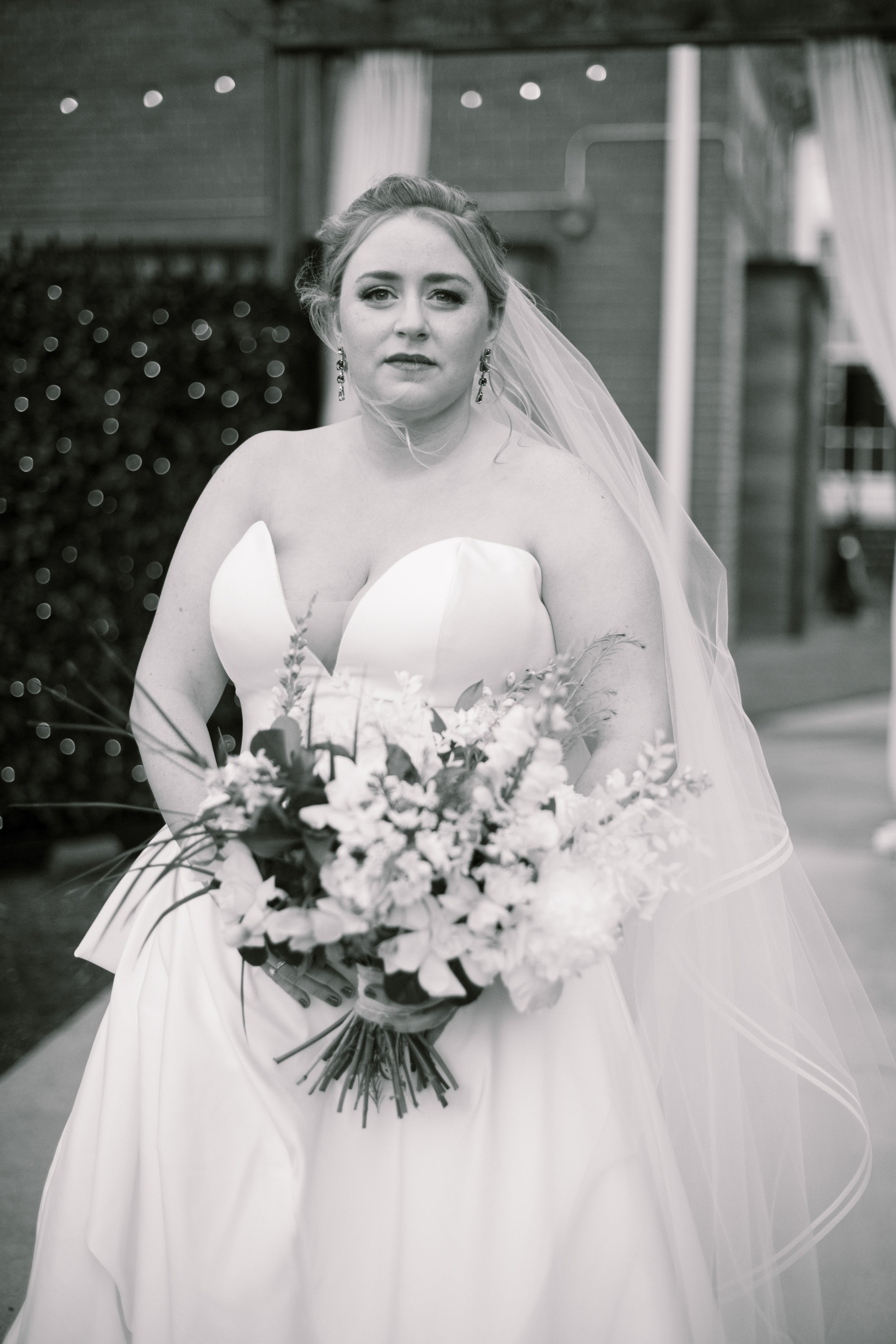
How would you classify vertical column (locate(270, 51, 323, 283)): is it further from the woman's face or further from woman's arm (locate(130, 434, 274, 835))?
the woman's face

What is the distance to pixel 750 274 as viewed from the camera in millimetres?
12734

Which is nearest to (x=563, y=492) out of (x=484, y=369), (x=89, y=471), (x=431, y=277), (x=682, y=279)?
(x=484, y=369)

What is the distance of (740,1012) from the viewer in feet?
7.63

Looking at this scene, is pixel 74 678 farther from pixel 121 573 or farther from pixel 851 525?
pixel 851 525

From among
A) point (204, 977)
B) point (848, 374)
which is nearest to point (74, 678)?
point (204, 977)

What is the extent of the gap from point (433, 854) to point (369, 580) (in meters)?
0.84

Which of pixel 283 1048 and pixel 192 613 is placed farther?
pixel 192 613

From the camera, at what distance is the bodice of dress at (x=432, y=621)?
2.19m

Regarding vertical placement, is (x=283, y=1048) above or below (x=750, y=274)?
below

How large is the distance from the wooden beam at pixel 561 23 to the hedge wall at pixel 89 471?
55.1 inches

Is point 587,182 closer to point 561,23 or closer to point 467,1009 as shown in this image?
point 561,23

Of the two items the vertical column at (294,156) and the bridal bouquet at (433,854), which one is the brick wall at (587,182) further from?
the bridal bouquet at (433,854)

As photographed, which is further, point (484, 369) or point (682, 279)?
point (682, 279)

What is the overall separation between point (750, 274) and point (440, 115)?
13.4 ft
